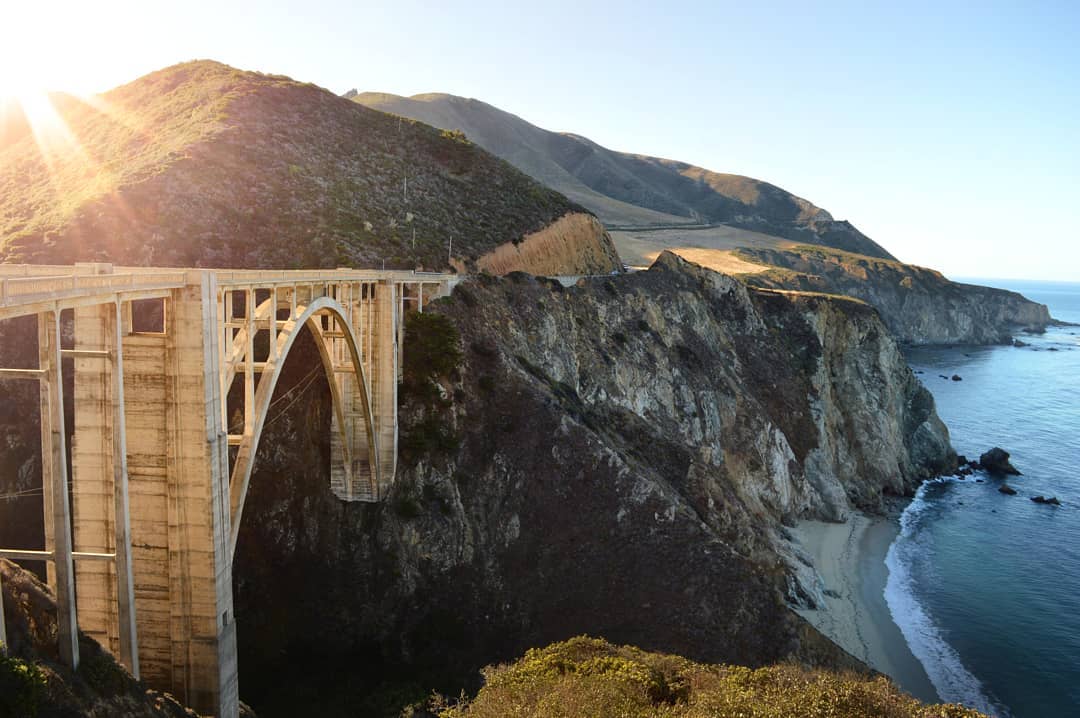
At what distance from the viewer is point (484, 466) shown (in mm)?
34562

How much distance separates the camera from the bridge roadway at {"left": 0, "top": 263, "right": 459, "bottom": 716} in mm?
11539

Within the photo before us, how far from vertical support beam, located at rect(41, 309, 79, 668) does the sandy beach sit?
3353cm

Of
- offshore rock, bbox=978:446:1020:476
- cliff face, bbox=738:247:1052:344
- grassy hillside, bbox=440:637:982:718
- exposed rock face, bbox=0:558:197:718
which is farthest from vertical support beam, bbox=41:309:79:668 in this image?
cliff face, bbox=738:247:1052:344

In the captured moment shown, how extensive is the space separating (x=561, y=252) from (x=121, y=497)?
50.8 meters

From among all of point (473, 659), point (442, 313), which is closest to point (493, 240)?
point (442, 313)

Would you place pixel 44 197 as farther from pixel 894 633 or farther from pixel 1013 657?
pixel 1013 657

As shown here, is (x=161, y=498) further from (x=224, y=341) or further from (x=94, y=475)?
(x=224, y=341)

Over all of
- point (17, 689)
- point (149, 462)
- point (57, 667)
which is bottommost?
point (57, 667)

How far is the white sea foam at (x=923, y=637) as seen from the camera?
32594mm

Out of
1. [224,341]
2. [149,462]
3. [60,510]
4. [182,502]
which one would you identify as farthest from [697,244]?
[60,510]

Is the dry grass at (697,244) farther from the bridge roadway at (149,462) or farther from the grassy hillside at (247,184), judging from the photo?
the bridge roadway at (149,462)

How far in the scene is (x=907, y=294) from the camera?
147250mm

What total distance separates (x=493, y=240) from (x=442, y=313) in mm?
18255

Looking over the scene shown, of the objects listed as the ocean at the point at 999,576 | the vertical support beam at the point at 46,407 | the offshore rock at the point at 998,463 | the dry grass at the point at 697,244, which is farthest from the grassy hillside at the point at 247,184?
the dry grass at the point at 697,244
